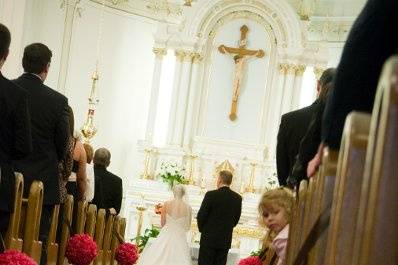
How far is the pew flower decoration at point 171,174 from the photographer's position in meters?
17.5

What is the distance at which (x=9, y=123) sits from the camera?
4.36 m

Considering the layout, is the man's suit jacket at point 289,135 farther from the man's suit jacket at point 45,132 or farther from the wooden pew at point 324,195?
the wooden pew at point 324,195

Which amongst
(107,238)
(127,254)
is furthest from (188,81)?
(127,254)

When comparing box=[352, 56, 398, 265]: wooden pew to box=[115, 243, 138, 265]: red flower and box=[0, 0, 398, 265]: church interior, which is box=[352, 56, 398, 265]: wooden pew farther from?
box=[0, 0, 398, 265]: church interior

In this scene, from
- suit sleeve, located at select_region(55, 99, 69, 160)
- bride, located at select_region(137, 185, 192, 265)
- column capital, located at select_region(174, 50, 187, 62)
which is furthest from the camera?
column capital, located at select_region(174, 50, 187, 62)

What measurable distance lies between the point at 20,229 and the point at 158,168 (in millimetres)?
13295

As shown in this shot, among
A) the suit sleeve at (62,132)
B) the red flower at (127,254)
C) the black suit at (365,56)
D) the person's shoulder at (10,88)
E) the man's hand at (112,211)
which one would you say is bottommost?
the red flower at (127,254)

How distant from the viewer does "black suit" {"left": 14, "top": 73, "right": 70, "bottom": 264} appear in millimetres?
5457

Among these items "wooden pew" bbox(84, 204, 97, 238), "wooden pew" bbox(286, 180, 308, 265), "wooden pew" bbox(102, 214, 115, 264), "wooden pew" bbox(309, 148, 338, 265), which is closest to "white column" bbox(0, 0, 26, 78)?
"wooden pew" bbox(102, 214, 115, 264)

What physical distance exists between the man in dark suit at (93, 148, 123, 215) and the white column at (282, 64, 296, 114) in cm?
895

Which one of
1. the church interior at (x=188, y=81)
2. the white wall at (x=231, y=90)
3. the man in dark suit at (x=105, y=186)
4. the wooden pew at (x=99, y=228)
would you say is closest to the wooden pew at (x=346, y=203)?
the wooden pew at (x=99, y=228)

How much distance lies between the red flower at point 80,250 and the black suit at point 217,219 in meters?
5.81

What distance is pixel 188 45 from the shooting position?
1803cm

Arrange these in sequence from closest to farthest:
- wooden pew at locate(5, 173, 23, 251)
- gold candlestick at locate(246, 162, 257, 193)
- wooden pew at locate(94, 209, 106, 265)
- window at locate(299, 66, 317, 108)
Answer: wooden pew at locate(5, 173, 23, 251) < wooden pew at locate(94, 209, 106, 265) < gold candlestick at locate(246, 162, 257, 193) < window at locate(299, 66, 317, 108)
